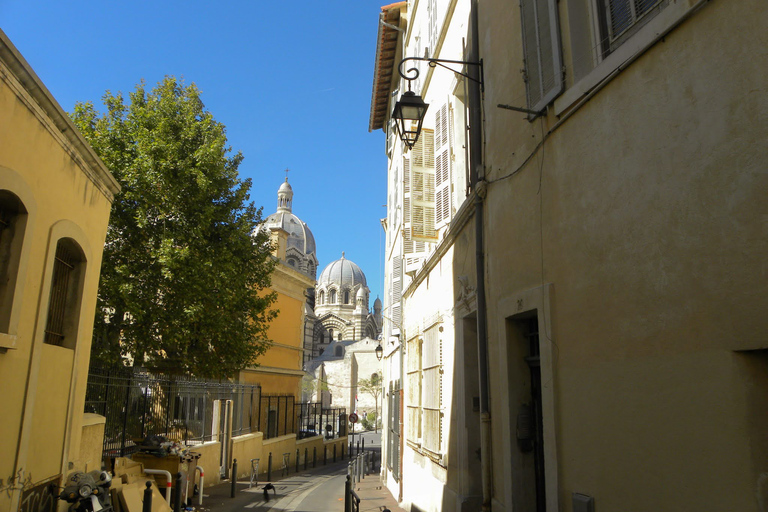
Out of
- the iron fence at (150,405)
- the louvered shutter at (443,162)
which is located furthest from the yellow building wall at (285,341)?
the louvered shutter at (443,162)

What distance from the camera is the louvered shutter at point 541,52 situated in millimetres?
4816

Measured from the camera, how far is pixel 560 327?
4.57 metres

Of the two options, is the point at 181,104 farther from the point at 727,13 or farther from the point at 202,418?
the point at 727,13

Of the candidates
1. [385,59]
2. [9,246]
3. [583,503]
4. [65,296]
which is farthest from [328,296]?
[583,503]

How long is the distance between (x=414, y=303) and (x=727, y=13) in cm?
1011

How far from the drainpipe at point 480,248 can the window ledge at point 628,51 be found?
2.15 m

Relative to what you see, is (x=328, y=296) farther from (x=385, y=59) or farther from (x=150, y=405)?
(x=150, y=405)

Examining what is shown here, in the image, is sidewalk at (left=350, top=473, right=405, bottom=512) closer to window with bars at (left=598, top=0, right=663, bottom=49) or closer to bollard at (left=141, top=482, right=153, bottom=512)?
bollard at (left=141, top=482, right=153, bottom=512)

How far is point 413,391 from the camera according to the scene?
1143 centimetres

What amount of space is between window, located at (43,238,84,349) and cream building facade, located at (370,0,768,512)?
485 cm

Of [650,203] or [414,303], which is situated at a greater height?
[414,303]

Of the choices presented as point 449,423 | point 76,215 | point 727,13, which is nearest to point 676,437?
point 727,13

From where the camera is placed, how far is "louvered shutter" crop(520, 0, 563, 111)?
15.8 feet

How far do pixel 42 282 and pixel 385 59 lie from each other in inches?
591
